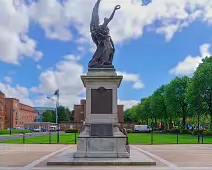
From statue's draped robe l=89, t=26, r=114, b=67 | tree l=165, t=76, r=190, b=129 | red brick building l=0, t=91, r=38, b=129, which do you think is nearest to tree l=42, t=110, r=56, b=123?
red brick building l=0, t=91, r=38, b=129

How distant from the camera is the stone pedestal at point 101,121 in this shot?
52.5 feet

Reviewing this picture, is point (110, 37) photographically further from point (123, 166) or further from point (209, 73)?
point (209, 73)

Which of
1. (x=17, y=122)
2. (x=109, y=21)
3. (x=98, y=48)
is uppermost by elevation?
(x=109, y=21)

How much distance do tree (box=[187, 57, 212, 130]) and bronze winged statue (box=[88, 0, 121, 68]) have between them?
120ft

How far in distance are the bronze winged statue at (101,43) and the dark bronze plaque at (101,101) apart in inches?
60.0

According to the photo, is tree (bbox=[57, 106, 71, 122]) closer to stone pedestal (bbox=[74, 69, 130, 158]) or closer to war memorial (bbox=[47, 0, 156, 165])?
war memorial (bbox=[47, 0, 156, 165])

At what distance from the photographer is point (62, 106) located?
449ft

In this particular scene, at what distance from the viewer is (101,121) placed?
1662 cm

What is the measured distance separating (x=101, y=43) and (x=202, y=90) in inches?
1519

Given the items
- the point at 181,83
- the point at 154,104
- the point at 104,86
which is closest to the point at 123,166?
the point at 104,86

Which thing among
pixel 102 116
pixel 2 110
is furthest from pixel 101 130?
pixel 2 110

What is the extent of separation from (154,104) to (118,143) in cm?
6818

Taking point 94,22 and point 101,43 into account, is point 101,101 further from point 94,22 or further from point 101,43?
point 94,22

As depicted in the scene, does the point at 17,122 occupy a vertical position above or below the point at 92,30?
below
